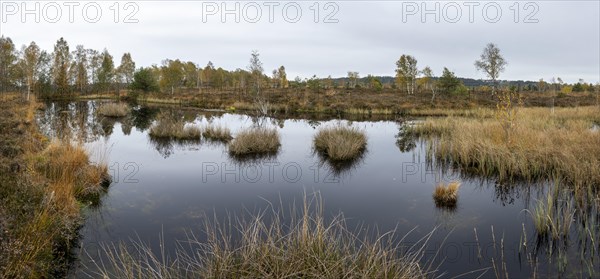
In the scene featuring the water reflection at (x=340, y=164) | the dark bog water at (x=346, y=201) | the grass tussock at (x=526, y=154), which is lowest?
the dark bog water at (x=346, y=201)

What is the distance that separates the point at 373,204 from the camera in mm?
8570

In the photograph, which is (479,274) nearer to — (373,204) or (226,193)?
(373,204)

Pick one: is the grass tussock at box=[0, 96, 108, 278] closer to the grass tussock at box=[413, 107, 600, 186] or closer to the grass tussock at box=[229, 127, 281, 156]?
the grass tussock at box=[229, 127, 281, 156]

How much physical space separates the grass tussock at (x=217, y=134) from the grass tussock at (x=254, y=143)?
87.8 inches

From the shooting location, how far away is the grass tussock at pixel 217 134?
17.3 meters

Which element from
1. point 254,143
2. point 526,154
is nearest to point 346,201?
point 526,154

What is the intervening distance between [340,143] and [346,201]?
17.1 feet

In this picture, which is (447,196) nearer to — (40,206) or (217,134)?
(40,206)

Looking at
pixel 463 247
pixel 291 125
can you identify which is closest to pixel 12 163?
pixel 463 247

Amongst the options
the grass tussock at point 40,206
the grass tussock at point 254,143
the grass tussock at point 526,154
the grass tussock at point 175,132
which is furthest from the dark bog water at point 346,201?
the grass tussock at point 175,132

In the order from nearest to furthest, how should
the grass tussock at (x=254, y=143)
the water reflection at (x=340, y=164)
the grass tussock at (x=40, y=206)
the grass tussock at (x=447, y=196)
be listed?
the grass tussock at (x=40, y=206), the grass tussock at (x=447, y=196), the water reflection at (x=340, y=164), the grass tussock at (x=254, y=143)

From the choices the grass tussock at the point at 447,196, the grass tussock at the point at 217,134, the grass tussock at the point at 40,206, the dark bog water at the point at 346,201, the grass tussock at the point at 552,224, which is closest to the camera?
the grass tussock at the point at 40,206

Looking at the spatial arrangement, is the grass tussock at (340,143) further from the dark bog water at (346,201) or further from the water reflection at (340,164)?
the dark bog water at (346,201)

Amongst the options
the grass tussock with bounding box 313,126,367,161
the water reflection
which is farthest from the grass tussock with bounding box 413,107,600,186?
the grass tussock with bounding box 313,126,367,161
